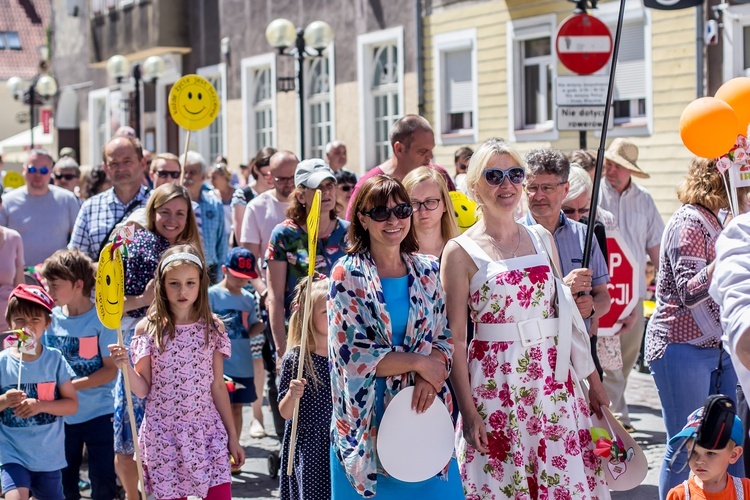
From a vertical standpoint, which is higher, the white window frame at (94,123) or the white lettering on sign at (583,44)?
the white window frame at (94,123)

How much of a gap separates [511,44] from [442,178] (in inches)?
531

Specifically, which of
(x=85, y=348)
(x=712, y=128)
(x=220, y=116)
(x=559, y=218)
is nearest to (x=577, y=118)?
(x=559, y=218)

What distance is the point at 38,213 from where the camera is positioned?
991 cm

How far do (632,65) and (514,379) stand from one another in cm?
1281

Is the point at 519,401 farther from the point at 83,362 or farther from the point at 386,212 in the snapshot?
the point at 83,362

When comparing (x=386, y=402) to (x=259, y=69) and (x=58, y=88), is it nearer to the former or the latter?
(x=259, y=69)

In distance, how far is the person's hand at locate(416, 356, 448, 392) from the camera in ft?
15.4

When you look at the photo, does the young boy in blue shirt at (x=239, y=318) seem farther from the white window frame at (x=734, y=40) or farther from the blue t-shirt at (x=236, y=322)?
the white window frame at (x=734, y=40)

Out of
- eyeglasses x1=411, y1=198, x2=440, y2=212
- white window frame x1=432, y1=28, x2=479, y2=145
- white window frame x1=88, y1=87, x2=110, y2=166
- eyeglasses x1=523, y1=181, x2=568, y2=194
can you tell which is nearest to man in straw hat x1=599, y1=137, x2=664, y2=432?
eyeglasses x1=523, y1=181, x2=568, y2=194

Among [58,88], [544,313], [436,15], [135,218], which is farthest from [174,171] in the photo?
[58,88]

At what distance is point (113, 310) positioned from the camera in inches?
237

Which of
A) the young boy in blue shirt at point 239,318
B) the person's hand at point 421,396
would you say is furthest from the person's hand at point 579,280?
the young boy in blue shirt at point 239,318

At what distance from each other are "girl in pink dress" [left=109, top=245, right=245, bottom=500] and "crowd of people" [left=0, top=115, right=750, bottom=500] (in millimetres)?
11

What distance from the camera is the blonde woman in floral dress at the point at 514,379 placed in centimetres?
500
